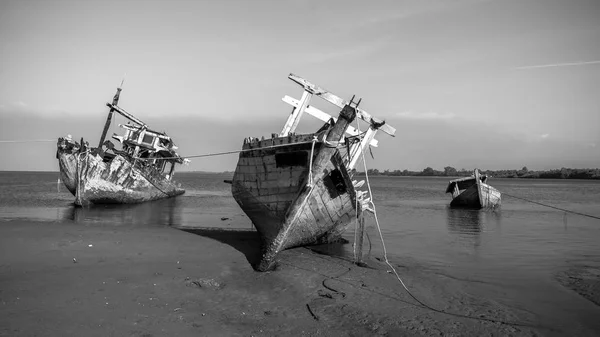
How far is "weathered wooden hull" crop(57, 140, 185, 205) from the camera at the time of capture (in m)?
20.3

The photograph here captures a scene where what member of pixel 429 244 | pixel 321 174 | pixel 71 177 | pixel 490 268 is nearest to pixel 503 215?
pixel 429 244

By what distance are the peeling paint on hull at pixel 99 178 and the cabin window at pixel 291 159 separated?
16.2 metres

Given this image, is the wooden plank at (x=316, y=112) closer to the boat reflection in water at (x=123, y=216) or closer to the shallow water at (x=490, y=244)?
the shallow water at (x=490, y=244)

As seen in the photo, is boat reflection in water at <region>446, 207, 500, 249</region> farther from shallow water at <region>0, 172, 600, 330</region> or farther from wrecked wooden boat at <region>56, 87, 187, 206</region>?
wrecked wooden boat at <region>56, 87, 187, 206</region>

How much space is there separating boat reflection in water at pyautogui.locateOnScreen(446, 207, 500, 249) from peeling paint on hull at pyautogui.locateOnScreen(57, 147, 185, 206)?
62.2 ft

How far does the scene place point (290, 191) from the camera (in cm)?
837

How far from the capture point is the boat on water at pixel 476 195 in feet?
80.0

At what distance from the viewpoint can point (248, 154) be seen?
980 centimetres

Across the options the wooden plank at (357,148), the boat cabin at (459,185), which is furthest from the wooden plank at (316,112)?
the boat cabin at (459,185)

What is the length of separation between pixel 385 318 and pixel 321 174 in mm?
3398

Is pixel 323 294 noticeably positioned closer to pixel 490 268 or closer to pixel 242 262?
pixel 242 262

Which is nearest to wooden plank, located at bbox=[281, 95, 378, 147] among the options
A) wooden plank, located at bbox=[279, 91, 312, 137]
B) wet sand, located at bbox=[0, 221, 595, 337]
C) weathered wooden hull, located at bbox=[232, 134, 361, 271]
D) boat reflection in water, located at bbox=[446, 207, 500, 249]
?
wooden plank, located at bbox=[279, 91, 312, 137]

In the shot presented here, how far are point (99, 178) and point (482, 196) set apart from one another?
2464 cm

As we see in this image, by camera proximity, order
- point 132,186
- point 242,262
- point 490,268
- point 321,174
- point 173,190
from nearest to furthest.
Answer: point 321,174
point 242,262
point 490,268
point 132,186
point 173,190
